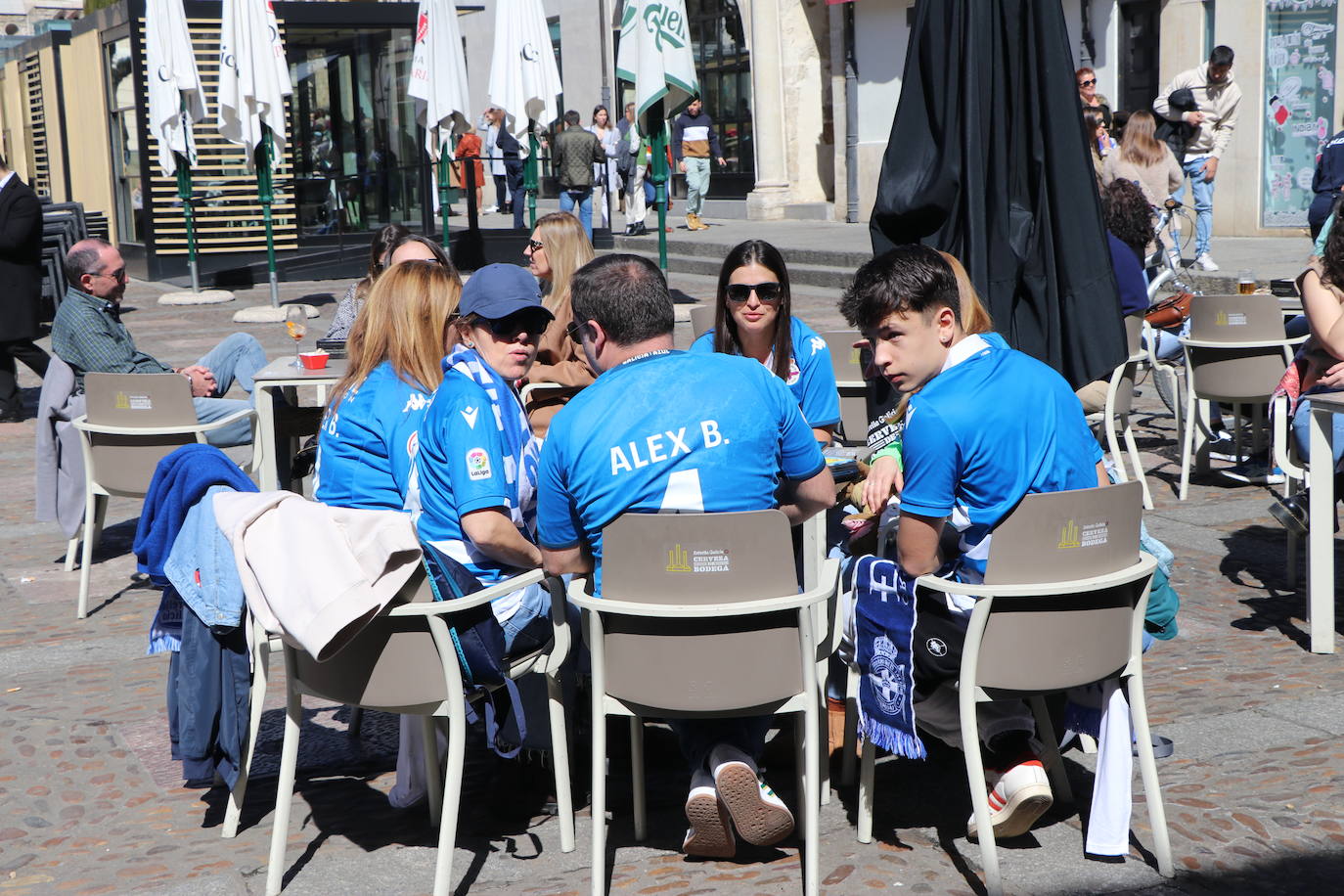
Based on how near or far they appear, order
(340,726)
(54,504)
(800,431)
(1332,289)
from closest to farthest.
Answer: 1. (800,431)
2. (340,726)
3. (1332,289)
4. (54,504)

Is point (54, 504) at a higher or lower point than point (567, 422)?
lower

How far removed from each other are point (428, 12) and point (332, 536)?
41.5 ft

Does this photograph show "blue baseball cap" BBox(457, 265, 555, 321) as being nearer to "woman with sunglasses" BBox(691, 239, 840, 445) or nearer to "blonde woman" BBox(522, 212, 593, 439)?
"woman with sunglasses" BBox(691, 239, 840, 445)

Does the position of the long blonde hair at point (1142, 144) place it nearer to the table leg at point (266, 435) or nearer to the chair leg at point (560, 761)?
the table leg at point (266, 435)

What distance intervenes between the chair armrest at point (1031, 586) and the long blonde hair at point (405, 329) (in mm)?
1582

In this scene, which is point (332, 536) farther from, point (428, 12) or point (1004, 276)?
point (428, 12)

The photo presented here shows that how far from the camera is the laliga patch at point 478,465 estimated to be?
3461 mm

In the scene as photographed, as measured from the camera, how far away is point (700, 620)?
3.12 meters

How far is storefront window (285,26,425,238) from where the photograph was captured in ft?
63.5

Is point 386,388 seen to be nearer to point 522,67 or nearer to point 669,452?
point 669,452

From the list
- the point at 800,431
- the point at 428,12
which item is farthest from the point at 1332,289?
the point at 428,12

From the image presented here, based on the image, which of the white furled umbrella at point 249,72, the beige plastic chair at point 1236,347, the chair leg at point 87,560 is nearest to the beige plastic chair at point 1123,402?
the beige plastic chair at point 1236,347

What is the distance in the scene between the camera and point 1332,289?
16.9 ft

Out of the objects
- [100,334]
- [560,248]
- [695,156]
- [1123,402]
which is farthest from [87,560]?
[695,156]
